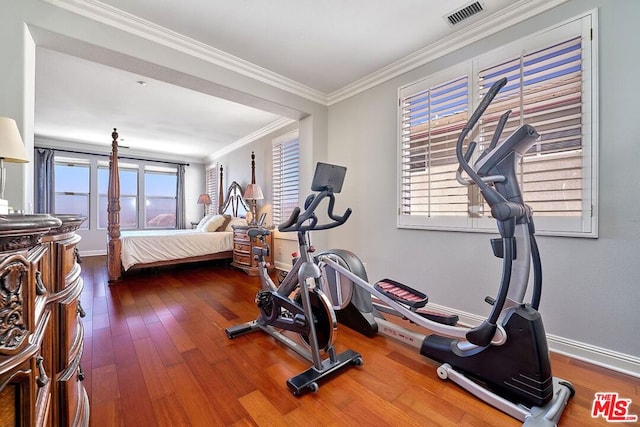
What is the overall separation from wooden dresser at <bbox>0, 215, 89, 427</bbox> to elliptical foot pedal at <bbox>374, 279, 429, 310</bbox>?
1720 mm

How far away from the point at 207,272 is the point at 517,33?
4.71 metres

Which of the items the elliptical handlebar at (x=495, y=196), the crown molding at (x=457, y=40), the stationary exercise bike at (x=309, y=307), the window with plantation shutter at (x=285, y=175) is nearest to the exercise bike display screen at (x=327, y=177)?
the stationary exercise bike at (x=309, y=307)

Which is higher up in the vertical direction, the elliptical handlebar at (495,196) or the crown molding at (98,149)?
the crown molding at (98,149)

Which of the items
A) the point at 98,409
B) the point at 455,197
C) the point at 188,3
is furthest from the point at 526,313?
the point at 188,3

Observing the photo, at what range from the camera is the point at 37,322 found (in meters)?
0.70

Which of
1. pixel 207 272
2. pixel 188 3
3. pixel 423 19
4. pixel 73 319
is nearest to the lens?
pixel 73 319

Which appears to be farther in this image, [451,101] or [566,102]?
[451,101]

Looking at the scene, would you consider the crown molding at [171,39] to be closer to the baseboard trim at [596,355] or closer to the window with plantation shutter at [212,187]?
the baseboard trim at [596,355]

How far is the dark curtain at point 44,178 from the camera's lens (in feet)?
18.3

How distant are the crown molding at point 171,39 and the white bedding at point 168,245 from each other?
109 inches

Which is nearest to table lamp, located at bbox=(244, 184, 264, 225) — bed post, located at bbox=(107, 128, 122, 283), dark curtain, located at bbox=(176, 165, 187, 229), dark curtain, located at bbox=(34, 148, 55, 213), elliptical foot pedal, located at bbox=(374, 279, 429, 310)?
bed post, located at bbox=(107, 128, 122, 283)

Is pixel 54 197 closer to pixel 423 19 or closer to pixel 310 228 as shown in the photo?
pixel 310 228

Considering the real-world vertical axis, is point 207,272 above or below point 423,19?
below

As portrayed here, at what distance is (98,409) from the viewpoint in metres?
1.40
